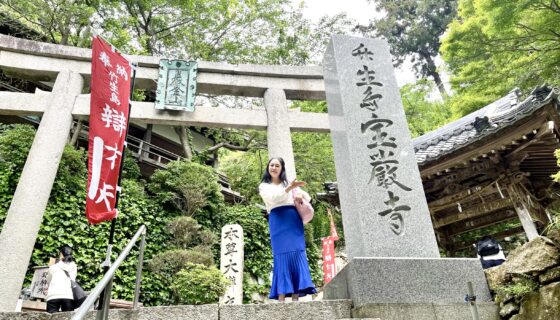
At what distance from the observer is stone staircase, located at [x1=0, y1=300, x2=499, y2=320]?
112 inches

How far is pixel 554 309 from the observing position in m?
2.78

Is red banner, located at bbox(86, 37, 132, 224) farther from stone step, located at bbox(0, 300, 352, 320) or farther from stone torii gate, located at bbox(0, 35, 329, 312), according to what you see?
stone torii gate, located at bbox(0, 35, 329, 312)

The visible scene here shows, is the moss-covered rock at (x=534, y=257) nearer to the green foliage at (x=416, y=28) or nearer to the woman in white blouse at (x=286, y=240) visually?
the woman in white blouse at (x=286, y=240)

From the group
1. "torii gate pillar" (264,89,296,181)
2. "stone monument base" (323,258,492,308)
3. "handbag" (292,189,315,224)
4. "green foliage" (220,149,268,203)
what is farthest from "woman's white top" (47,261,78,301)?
"green foliage" (220,149,268,203)

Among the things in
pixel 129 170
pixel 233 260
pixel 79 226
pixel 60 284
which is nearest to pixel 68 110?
pixel 79 226

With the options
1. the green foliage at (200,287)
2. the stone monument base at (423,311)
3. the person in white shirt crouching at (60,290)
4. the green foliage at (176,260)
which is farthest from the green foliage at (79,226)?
the stone monument base at (423,311)

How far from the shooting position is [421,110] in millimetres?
18672

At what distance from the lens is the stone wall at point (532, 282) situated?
9.40 feet

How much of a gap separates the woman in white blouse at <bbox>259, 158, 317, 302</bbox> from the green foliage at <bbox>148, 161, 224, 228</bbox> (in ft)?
24.3

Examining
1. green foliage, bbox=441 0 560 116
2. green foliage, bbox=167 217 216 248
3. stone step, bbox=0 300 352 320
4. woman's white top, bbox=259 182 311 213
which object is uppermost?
green foliage, bbox=441 0 560 116

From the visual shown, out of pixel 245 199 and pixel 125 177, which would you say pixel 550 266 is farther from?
pixel 245 199

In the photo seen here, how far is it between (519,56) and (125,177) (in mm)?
11937

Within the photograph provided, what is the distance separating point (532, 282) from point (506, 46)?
749 cm

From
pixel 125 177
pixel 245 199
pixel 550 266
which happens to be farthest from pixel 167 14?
pixel 550 266
